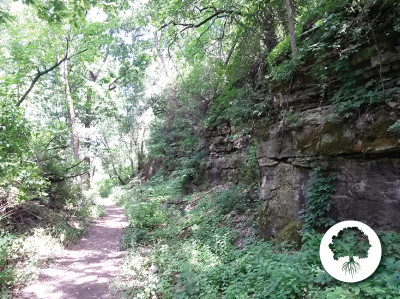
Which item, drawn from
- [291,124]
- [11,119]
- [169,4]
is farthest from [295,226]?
[11,119]

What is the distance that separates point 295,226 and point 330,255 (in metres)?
1.89

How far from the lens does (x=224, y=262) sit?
17.1ft

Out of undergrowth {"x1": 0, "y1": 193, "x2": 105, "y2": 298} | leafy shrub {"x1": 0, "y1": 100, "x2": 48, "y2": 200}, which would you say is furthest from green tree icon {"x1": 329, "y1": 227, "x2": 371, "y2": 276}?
leafy shrub {"x1": 0, "y1": 100, "x2": 48, "y2": 200}

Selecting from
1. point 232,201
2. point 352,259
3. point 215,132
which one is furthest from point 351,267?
point 215,132

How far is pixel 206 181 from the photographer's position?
1226cm

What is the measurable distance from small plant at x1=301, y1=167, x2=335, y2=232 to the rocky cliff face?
5.2 inches

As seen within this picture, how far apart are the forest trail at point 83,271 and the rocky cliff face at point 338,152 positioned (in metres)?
4.28

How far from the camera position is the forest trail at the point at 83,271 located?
5539 millimetres

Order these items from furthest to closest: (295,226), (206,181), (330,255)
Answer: (206,181) → (295,226) → (330,255)

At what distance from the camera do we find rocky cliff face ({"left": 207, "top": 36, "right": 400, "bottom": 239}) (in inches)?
160

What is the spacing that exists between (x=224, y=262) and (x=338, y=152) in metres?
3.24

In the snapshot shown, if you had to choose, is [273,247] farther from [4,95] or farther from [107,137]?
[107,137]

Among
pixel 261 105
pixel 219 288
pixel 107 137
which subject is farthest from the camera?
pixel 107 137

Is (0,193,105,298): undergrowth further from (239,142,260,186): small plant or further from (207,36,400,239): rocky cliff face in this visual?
(239,142,260,186): small plant
